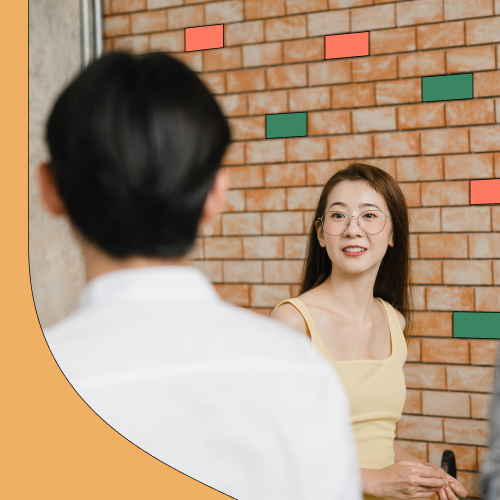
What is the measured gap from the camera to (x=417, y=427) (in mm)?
992

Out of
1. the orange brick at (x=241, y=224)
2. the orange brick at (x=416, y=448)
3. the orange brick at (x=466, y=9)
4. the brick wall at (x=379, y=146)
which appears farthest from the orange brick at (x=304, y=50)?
the orange brick at (x=416, y=448)

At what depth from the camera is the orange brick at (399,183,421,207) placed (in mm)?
901

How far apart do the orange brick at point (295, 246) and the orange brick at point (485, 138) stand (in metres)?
0.36

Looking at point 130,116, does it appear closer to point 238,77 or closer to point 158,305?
point 158,305

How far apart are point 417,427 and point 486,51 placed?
71 cm

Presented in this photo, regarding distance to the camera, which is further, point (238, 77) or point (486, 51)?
point (238, 77)

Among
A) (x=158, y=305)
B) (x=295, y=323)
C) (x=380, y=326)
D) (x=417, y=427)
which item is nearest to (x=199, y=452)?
(x=158, y=305)

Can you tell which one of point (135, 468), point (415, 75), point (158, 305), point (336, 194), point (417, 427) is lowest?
point (417, 427)

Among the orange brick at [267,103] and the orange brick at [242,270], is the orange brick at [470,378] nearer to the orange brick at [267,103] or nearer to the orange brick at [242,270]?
the orange brick at [242,270]

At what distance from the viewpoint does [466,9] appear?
0.74m

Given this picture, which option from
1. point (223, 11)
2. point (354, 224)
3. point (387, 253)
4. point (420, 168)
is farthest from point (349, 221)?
point (223, 11)

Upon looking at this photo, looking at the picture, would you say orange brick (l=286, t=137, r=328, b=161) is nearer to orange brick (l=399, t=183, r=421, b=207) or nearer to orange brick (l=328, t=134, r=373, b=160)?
orange brick (l=328, t=134, r=373, b=160)

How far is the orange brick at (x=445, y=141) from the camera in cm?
83

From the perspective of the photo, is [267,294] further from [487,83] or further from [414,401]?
[487,83]
